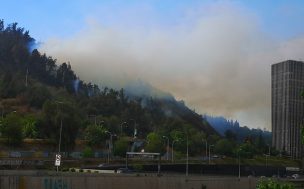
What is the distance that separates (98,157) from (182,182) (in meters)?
79.9

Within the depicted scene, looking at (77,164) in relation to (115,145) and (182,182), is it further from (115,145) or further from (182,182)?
(182,182)

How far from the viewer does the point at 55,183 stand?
6825 centimetres

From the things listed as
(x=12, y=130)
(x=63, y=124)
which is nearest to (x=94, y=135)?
(x=63, y=124)

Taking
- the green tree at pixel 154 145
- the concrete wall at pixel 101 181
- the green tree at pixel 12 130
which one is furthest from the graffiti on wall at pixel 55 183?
the green tree at pixel 154 145

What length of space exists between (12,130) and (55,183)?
274 feet

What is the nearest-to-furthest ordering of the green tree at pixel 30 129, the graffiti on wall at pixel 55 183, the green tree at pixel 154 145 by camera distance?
the graffiti on wall at pixel 55 183
the green tree at pixel 30 129
the green tree at pixel 154 145

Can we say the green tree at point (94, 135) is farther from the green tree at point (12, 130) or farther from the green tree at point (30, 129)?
the green tree at point (12, 130)

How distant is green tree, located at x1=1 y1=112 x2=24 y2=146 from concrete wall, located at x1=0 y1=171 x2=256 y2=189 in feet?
231

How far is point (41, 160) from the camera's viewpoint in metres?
137

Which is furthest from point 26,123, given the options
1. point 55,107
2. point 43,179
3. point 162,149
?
point 43,179

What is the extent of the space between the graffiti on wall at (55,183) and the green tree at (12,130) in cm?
8177

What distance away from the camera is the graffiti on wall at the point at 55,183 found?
221 feet

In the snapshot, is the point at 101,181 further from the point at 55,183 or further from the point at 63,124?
the point at 63,124

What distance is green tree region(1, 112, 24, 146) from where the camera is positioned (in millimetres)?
146875
